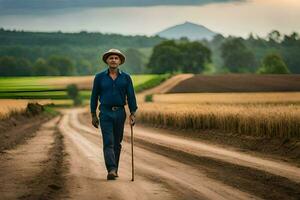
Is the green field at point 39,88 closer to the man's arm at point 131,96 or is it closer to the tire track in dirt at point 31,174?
the tire track in dirt at point 31,174

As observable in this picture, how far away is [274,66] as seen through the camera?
14062cm

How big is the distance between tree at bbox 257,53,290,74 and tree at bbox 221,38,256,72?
12.3m

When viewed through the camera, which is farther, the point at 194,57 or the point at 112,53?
the point at 194,57

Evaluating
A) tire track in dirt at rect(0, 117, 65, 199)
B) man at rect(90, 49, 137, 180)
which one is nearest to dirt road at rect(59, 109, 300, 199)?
tire track in dirt at rect(0, 117, 65, 199)

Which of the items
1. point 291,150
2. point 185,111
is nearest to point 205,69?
point 185,111

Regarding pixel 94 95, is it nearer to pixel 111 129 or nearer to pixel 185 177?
pixel 111 129

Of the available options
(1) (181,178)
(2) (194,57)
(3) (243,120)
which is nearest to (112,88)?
(1) (181,178)

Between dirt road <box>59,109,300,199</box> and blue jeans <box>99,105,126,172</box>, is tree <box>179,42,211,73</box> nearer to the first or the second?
dirt road <box>59,109,300,199</box>

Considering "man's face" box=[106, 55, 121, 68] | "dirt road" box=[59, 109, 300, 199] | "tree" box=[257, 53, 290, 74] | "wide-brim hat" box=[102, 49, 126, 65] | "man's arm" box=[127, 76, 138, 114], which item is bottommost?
"dirt road" box=[59, 109, 300, 199]

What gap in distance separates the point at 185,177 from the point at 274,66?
431ft

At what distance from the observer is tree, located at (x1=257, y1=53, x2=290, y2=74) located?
13870 cm

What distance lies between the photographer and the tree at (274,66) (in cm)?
13870

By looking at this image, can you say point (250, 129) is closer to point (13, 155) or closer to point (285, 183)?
point (13, 155)

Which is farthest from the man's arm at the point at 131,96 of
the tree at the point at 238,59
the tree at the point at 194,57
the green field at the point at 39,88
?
the tree at the point at 238,59
